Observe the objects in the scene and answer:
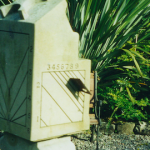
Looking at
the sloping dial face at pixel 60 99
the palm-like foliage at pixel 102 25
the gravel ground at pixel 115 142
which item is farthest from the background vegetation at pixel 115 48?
the sloping dial face at pixel 60 99

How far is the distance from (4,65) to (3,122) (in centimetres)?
62

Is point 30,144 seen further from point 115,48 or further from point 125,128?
point 115,48

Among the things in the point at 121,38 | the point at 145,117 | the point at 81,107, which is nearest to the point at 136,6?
the point at 121,38

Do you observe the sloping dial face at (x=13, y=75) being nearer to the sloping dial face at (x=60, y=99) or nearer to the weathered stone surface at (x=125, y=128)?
the sloping dial face at (x=60, y=99)

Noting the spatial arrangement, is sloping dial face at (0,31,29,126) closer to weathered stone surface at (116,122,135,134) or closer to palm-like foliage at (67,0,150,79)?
palm-like foliage at (67,0,150,79)

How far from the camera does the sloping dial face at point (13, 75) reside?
3.01 meters

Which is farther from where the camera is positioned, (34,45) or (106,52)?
(106,52)

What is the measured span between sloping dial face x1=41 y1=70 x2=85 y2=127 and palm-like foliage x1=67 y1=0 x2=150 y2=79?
4.83 feet

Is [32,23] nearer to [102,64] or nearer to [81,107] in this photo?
[81,107]

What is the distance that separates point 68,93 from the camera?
3246 mm

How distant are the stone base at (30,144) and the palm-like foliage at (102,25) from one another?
1664 millimetres

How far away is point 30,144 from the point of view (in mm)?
3223

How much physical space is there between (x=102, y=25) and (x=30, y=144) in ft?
7.31

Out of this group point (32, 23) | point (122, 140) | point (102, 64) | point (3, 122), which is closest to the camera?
point (32, 23)
